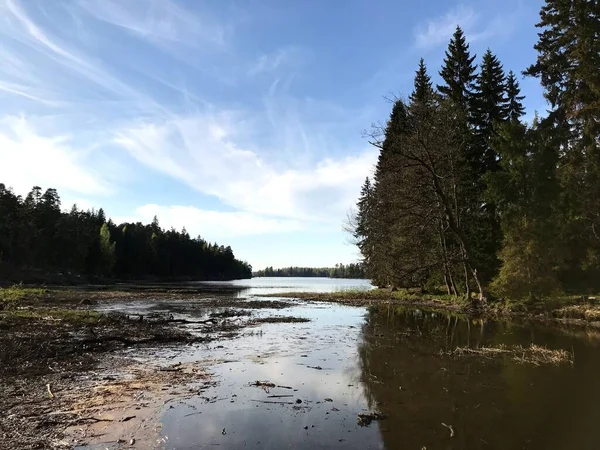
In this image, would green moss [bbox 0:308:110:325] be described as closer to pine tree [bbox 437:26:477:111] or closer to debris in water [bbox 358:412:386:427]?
debris in water [bbox 358:412:386:427]

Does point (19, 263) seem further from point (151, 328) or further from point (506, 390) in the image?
point (506, 390)

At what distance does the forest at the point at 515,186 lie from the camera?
2730 cm

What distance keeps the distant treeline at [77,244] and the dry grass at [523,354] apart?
7552 cm

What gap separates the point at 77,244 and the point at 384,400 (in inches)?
3785

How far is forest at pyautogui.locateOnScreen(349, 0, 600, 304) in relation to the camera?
89.6 feet

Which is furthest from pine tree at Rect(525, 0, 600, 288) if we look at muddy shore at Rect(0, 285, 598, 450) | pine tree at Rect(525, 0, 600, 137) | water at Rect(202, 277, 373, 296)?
water at Rect(202, 277, 373, 296)

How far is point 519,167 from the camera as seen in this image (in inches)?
1198

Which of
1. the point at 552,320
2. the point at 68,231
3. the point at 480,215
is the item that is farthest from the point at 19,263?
the point at 552,320

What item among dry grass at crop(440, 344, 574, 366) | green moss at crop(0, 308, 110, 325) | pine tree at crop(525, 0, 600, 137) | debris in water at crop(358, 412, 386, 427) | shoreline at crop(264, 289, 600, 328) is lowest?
debris in water at crop(358, 412, 386, 427)

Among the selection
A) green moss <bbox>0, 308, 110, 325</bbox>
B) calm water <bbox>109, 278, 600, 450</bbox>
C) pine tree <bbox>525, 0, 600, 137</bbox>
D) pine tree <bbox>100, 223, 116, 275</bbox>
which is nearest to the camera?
calm water <bbox>109, 278, 600, 450</bbox>

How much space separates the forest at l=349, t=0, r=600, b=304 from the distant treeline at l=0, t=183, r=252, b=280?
224 feet

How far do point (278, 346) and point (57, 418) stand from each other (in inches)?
346

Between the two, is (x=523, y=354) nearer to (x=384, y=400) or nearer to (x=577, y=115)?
(x=384, y=400)

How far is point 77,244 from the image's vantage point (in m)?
89.6
